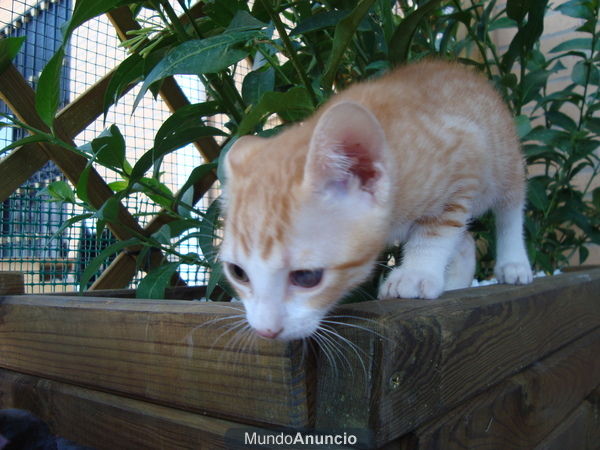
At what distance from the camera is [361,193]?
734mm

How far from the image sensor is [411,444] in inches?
24.2

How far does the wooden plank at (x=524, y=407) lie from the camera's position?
667mm

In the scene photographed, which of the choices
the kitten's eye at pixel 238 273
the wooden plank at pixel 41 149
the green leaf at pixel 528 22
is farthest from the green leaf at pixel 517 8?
the wooden plank at pixel 41 149

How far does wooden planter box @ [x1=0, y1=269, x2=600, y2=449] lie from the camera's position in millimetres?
590

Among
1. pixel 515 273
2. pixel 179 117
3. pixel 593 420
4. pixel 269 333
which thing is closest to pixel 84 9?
pixel 179 117

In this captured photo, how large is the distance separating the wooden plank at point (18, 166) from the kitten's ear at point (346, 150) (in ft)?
3.61

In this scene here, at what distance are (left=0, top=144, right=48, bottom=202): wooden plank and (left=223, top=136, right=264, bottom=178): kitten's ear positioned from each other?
866 mm

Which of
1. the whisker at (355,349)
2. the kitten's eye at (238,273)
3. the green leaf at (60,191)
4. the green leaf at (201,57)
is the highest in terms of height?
the green leaf at (201,57)

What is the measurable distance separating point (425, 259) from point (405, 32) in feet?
1.87

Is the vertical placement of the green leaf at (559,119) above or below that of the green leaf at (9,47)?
below

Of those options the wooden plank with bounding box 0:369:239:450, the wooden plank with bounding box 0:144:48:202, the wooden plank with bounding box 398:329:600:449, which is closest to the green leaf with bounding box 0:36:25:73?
the wooden plank with bounding box 0:144:48:202

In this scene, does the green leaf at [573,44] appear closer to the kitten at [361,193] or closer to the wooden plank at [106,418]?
the kitten at [361,193]

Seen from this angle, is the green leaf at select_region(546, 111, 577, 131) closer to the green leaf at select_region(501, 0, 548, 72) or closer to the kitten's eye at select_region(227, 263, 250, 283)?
the green leaf at select_region(501, 0, 548, 72)

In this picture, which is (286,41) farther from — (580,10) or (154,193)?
(580,10)
